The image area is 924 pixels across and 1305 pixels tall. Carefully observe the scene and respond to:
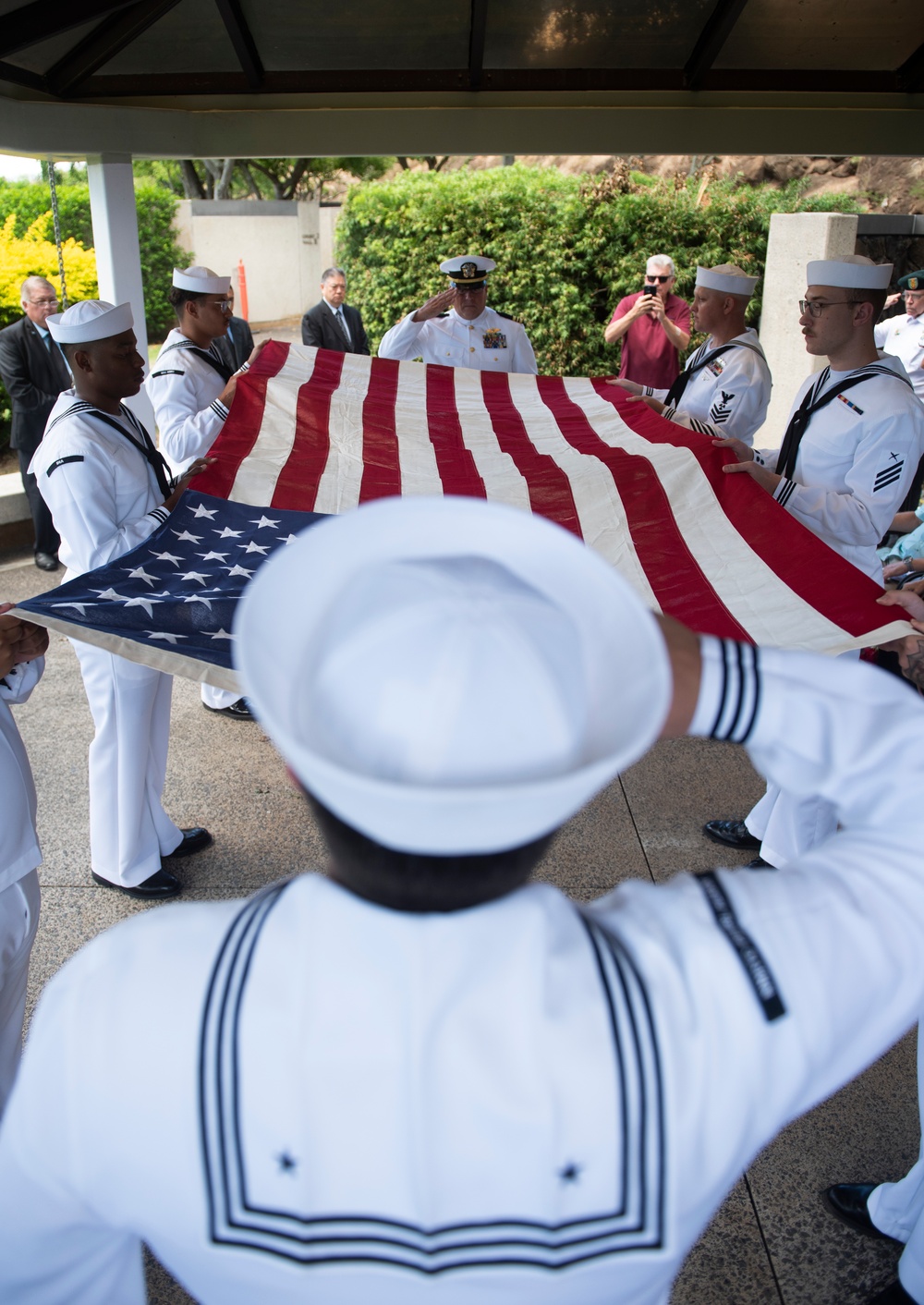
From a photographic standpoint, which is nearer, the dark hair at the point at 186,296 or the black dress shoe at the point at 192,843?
the black dress shoe at the point at 192,843

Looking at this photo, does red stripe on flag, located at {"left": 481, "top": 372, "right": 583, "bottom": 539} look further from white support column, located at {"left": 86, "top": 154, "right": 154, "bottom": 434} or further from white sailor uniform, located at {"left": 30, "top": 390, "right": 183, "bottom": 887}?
white support column, located at {"left": 86, "top": 154, "right": 154, "bottom": 434}

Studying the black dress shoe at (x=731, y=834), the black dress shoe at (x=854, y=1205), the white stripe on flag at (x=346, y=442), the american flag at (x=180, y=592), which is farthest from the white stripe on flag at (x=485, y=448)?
the black dress shoe at (x=854, y=1205)

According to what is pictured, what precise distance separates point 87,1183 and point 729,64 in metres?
→ 5.01

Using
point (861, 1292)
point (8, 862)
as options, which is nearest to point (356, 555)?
point (8, 862)

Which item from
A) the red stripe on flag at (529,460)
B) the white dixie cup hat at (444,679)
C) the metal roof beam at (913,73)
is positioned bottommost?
the red stripe on flag at (529,460)

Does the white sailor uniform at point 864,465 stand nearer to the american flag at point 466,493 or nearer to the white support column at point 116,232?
the american flag at point 466,493

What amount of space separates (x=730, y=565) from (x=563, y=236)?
7.96 m

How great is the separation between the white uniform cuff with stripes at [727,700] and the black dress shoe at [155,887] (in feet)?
Result: 8.21

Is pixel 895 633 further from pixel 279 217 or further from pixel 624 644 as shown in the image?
pixel 279 217

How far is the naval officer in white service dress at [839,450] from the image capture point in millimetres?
3086

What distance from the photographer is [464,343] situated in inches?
223

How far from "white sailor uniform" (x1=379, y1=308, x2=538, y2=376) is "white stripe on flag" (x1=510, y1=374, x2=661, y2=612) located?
6.26 feet

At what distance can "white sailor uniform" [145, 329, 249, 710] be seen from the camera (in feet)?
12.3

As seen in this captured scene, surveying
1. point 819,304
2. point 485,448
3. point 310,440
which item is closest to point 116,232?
point 310,440
